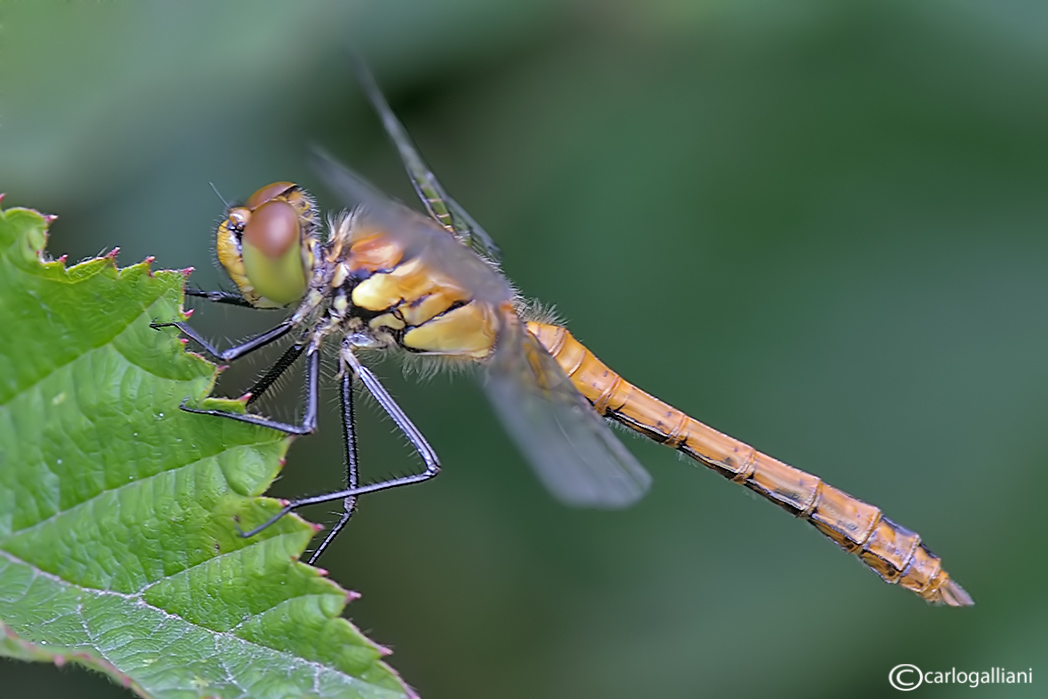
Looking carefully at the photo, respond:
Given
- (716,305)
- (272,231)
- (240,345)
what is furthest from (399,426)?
(716,305)

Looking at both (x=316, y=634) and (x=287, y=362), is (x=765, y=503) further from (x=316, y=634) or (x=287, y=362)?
(x=316, y=634)

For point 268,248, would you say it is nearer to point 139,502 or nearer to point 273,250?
point 273,250

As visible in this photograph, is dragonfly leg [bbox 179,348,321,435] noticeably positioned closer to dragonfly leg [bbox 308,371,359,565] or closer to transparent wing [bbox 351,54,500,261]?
dragonfly leg [bbox 308,371,359,565]

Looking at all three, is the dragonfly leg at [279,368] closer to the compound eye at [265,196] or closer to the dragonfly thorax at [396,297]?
the dragonfly thorax at [396,297]

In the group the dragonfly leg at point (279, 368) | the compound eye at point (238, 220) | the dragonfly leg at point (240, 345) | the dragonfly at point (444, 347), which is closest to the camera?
the dragonfly leg at point (240, 345)

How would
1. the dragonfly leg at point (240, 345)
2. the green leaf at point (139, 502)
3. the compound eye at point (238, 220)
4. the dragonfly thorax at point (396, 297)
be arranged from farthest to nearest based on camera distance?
1. the dragonfly thorax at point (396, 297)
2. the compound eye at point (238, 220)
3. the dragonfly leg at point (240, 345)
4. the green leaf at point (139, 502)

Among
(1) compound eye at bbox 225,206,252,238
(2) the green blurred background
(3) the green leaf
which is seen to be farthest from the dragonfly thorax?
(3) the green leaf

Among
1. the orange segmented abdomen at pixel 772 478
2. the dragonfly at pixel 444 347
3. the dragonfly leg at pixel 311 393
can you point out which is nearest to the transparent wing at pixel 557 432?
the dragonfly at pixel 444 347
